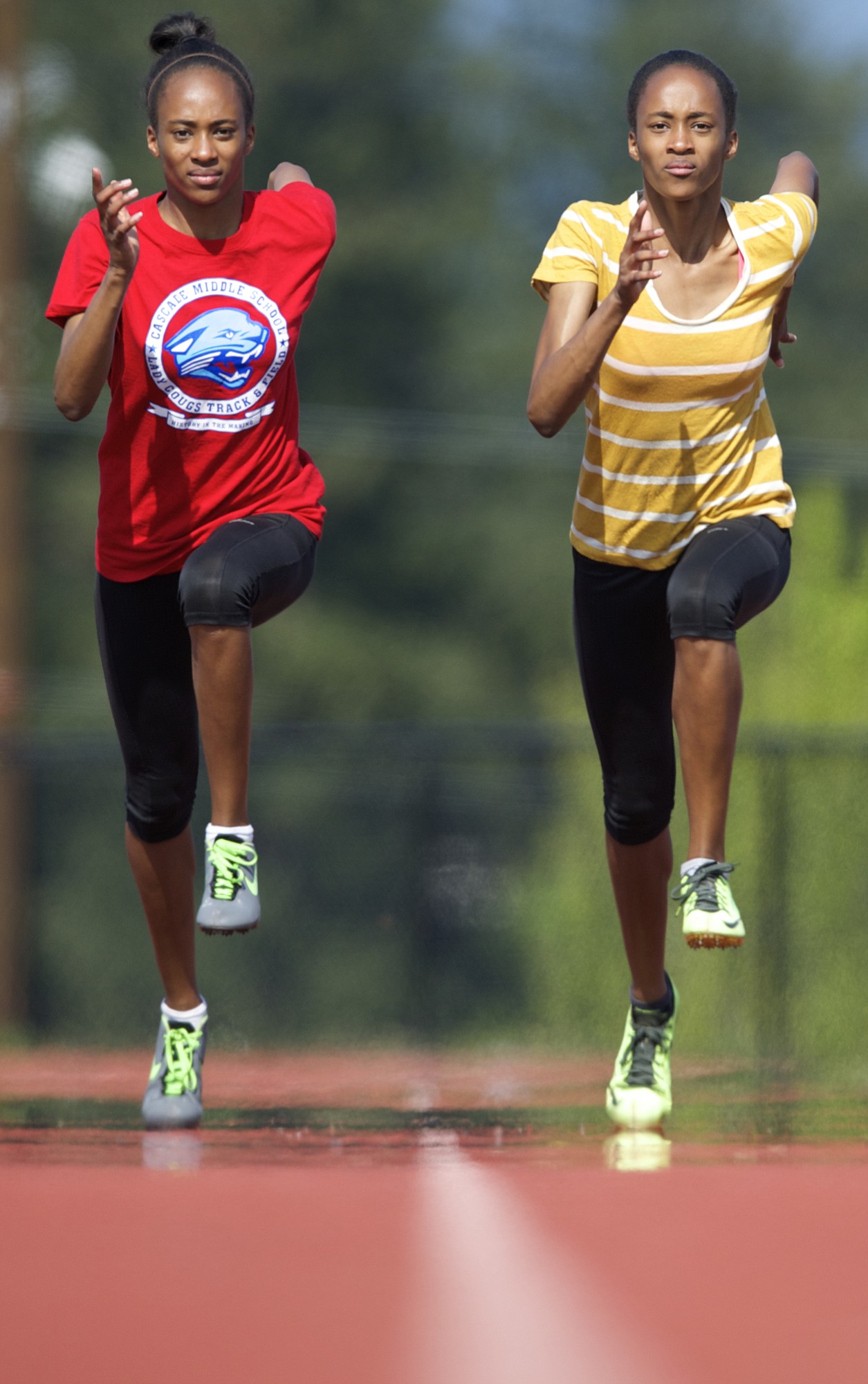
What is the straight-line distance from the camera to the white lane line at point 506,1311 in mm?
2963

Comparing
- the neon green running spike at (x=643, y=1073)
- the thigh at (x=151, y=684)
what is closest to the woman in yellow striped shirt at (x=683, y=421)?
the neon green running spike at (x=643, y=1073)

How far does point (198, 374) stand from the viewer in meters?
3.91

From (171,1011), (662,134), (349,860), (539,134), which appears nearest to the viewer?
(662,134)

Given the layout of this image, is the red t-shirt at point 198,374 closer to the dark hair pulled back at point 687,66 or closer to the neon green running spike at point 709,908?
the dark hair pulled back at point 687,66

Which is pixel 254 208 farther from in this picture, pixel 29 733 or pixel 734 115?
pixel 29 733

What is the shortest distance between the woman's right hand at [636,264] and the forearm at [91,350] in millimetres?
988

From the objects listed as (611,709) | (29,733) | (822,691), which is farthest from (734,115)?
(822,691)

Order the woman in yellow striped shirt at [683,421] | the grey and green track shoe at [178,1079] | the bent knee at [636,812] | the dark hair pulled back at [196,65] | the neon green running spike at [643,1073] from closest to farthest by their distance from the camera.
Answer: the woman in yellow striped shirt at [683,421]
the dark hair pulled back at [196,65]
the bent knee at [636,812]
the grey and green track shoe at [178,1079]
the neon green running spike at [643,1073]

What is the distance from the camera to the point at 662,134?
377 cm

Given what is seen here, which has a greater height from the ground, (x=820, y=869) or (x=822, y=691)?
(x=822, y=691)

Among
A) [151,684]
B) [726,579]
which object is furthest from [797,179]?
[151,684]

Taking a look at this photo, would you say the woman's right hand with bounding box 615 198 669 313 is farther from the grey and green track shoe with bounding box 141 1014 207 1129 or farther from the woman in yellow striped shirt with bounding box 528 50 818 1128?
the grey and green track shoe with bounding box 141 1014 207 1129

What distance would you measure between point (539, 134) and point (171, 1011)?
716 cm

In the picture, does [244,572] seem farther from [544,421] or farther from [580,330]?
[580,330]
